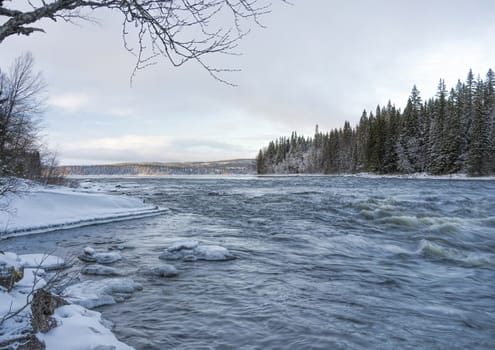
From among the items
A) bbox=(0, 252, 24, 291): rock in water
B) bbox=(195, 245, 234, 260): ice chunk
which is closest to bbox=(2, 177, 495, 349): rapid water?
bbox=(195, 245, 234, 260): ice chunk

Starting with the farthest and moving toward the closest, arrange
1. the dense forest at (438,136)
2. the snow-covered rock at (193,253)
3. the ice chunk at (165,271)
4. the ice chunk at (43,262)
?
the dense forest at (438,136)
the snow-covered rock at (193,253)
the ice chunk at (165,271)
the ice chunk at (43,262)

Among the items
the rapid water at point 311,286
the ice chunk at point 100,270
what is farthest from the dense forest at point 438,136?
the ice chunk at point 100,270

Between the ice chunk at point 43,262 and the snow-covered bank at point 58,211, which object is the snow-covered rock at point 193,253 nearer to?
the ice chunk at point 43,262

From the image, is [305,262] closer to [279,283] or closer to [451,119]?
[279,283]

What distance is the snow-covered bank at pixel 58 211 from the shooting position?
35.1ft

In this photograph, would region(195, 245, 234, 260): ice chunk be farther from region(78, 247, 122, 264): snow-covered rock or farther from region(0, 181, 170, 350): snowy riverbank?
region(0, 181, 170, 350): snowy riverbank

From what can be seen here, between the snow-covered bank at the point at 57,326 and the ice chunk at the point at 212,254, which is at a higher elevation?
the snow-covered bank at the point at 57,326

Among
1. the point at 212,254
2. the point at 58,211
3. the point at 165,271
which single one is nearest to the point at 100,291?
the point at 165,271

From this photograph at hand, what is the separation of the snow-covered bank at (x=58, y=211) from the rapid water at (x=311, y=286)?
887mm

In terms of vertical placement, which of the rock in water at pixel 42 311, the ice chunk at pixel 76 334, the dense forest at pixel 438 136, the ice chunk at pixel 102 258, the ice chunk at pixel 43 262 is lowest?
the ice chunk at pixel 102 258

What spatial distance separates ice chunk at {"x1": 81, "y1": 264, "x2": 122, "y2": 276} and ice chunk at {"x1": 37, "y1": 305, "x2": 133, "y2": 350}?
2475mm

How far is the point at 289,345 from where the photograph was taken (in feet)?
12.4

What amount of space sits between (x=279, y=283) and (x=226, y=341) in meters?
2.30

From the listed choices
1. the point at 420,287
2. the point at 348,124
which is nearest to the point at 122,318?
the point at 420,287
